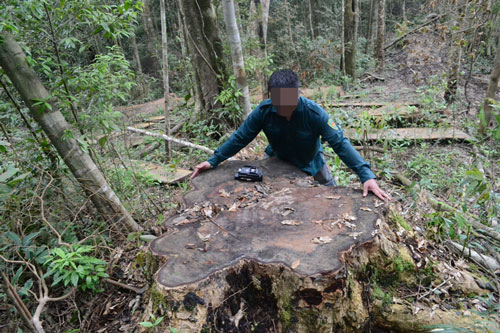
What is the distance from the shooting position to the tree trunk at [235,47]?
15.0ft

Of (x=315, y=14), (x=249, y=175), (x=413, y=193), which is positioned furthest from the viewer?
(x=315, y=14)

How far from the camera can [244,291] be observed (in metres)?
1.93

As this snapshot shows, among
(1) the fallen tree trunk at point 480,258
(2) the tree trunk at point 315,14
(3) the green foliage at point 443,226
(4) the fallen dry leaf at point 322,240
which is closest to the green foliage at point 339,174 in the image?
(3) the green foliage at point 443,226

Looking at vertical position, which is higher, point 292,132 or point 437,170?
point 292,132

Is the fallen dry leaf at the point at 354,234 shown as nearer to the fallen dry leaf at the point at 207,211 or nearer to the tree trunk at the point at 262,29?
the fallen dry leaf at the point at 207,211

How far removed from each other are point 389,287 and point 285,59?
12646 millimetres

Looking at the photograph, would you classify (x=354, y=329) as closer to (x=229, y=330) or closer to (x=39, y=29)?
(x=229, y=330)

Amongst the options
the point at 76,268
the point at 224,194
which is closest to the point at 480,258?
the point at 224,194

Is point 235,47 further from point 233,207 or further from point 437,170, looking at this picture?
point 437,170

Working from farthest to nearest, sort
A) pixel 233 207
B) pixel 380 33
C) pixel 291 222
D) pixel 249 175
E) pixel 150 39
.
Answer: pixel 150 39, pixel 380 33, pixel 249 175, pixel 233 207, pixel 291 222

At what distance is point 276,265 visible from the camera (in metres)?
1.83

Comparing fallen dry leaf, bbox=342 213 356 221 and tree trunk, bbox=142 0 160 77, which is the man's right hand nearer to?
fallen dry leaf, bbox=342 213 356 221

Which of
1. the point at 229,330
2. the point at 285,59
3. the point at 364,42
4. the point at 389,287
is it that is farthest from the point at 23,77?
the point at 364,42

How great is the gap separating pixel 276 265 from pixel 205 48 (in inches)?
208
